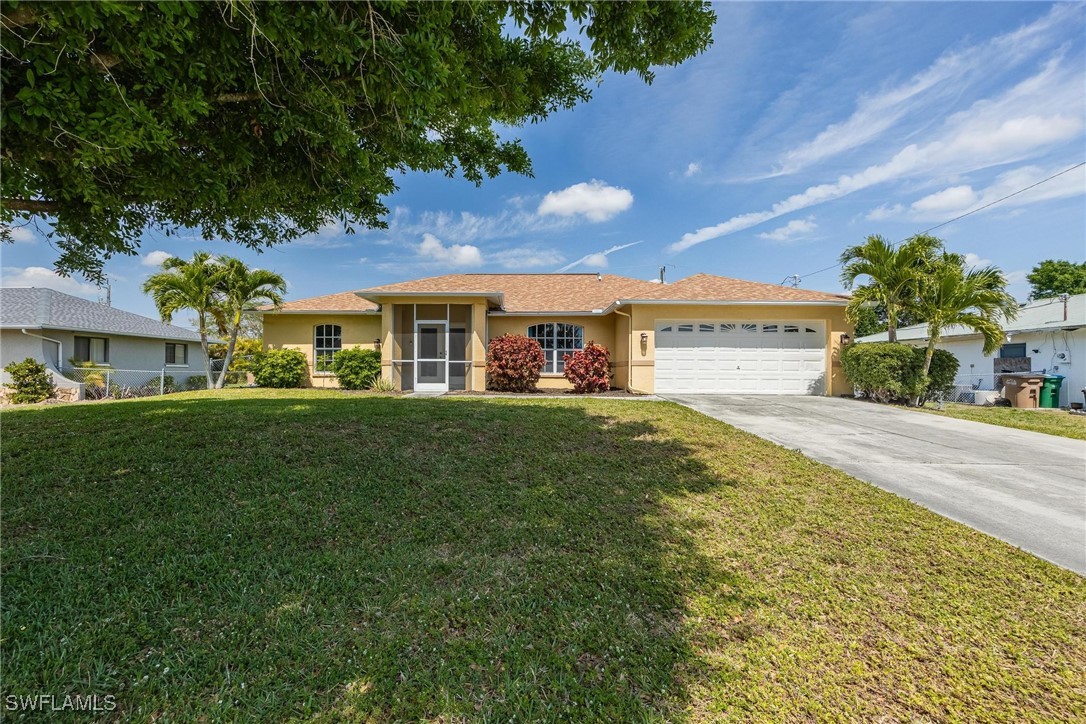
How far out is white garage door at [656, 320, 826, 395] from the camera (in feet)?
44.1

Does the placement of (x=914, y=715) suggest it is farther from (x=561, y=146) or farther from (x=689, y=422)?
(x=561, y=146)

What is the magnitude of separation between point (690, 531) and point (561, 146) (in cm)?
1317

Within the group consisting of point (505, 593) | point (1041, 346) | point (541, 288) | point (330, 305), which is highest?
point (541, 288)

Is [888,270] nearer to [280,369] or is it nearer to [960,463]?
[960,463]

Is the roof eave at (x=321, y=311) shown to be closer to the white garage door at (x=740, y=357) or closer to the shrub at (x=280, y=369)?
the shrub at (x=280, y=369)

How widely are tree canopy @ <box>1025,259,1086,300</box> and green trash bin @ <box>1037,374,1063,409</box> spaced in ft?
89.6

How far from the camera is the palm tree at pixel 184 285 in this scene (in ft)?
51.5

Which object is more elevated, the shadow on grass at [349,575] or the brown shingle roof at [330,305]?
the brown shingle roof at [330,305]

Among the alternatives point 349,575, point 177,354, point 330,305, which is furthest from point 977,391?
point 177,354

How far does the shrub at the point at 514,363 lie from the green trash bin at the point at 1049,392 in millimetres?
15627

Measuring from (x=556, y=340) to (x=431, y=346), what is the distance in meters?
4.24

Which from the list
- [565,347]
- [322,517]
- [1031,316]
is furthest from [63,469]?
[1031,316]

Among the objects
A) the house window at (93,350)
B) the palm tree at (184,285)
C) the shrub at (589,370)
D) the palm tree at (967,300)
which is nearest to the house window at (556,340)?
the shrub at (589,370)

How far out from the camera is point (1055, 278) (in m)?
32.8
